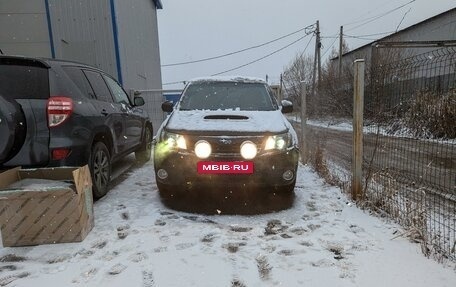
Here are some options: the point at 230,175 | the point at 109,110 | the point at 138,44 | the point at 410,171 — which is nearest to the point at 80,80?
the point at 109,110

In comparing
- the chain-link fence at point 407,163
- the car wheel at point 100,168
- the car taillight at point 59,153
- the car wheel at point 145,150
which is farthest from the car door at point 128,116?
the chain-link fence at point 407,163

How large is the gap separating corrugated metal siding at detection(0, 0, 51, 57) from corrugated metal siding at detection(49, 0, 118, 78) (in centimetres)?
57

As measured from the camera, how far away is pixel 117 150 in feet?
17.8

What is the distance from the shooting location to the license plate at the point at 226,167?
4.14 meters

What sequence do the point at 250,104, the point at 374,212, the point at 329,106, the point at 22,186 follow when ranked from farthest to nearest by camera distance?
1. the point at 329,106
2. the point at 250,104
3. the point at 374,212
4. the point at 22,186

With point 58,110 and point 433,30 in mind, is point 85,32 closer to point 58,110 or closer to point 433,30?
point 58,110

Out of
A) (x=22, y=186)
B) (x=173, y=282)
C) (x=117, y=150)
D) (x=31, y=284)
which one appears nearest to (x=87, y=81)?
(x=117, y=150)

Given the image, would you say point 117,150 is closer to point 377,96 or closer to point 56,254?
point 56,254

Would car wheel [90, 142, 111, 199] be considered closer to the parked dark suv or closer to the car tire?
the parked dark suv

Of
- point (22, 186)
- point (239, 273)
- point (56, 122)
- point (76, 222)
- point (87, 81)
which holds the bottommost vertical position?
point (239, 273)

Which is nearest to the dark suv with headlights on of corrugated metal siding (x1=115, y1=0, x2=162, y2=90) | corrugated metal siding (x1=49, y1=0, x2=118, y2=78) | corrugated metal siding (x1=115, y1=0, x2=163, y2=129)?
corrugated metal siding (x1=115, y1=0, x2=163, y2=129)

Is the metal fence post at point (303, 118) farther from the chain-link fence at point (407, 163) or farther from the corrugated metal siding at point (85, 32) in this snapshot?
the corrugated metal siding at point (85, 32)

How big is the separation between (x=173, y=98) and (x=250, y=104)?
6.78 meters

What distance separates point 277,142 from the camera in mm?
4328
